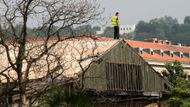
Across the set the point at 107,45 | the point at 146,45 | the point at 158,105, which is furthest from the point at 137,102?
the point at 146,45

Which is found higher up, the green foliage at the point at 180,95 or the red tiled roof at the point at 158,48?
the red tiled roof at the point at 158,48

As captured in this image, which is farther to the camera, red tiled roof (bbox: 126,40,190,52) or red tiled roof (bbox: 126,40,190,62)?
red tiled roof (bbox: 126,40,190,52)

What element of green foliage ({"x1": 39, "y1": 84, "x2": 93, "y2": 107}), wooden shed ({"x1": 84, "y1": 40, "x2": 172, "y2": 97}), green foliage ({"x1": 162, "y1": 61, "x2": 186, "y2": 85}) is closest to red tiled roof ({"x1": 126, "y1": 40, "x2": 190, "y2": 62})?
green foliage ({"x1": 162, "y1": 61, "x2": 186, "y2": 85})

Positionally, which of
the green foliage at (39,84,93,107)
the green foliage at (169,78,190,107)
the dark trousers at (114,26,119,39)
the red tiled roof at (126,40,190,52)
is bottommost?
the green foliage at (169,78,190,107)

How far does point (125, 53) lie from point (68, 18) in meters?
18.5

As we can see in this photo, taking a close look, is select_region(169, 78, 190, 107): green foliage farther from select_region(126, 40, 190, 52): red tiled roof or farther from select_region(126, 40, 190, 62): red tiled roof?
select_region(126, 40, 190, 52): red tiled roof

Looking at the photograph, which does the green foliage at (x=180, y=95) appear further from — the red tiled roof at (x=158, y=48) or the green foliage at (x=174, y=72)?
the red tiled roof at (x=158, y=48)

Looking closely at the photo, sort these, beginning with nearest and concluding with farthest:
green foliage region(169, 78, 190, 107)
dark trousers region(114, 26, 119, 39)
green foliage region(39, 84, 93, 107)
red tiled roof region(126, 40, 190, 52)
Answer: green foliage region(39, 84, 93, 107) → dark trousers region(114, 26, 119, 39) → green foliage region(169, 78, 190, 107) → red tiled roof region(126, 40, 190, 52)

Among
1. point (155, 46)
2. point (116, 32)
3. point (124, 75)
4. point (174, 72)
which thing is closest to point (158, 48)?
point (155, 46)

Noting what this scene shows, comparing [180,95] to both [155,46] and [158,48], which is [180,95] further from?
[155,46]

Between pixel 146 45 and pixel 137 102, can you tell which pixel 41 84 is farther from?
pixel 146 45

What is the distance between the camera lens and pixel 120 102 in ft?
116

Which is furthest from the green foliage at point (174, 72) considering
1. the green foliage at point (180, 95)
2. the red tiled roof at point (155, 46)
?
the red tiled roof at point (155, 46)

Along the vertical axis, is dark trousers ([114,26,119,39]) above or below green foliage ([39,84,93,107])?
above
